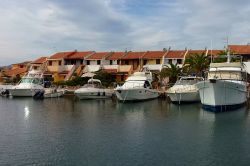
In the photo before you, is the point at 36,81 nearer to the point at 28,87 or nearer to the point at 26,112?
the point at 28,87

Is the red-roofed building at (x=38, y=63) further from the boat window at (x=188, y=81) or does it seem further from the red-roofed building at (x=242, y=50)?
the boat window at (x=188, y=81)

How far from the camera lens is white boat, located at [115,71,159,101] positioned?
55.3m

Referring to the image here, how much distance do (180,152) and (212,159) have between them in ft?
7.71

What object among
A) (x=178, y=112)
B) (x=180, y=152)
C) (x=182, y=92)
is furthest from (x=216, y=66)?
(x=180, y=152)

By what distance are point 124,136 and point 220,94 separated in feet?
53.2

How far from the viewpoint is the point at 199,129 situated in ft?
114

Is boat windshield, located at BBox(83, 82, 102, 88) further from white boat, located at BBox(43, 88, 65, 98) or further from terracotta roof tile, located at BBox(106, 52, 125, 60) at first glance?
terracotta roof tile, located at BBox(106, 52, 125, 60)

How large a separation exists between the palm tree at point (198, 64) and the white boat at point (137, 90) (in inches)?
352

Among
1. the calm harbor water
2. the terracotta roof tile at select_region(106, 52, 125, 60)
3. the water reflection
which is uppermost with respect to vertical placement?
the terracotta roof tile at select_region(106, 52, 125, 60)

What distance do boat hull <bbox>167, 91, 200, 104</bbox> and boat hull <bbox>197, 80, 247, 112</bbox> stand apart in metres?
6.13

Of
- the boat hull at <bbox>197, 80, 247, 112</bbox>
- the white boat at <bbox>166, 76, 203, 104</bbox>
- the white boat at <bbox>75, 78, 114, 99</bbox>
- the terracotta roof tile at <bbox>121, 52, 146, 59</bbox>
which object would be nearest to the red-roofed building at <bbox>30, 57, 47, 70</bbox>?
the terracotta roof tile at <bbox>121, 52, 146, 59</bbox>

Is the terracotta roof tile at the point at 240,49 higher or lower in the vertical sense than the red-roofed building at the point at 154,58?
higher

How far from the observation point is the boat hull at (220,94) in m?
43.0

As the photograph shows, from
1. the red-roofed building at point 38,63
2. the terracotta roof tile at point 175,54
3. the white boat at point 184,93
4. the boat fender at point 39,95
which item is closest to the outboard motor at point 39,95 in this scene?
the boat fender at point 39,95
